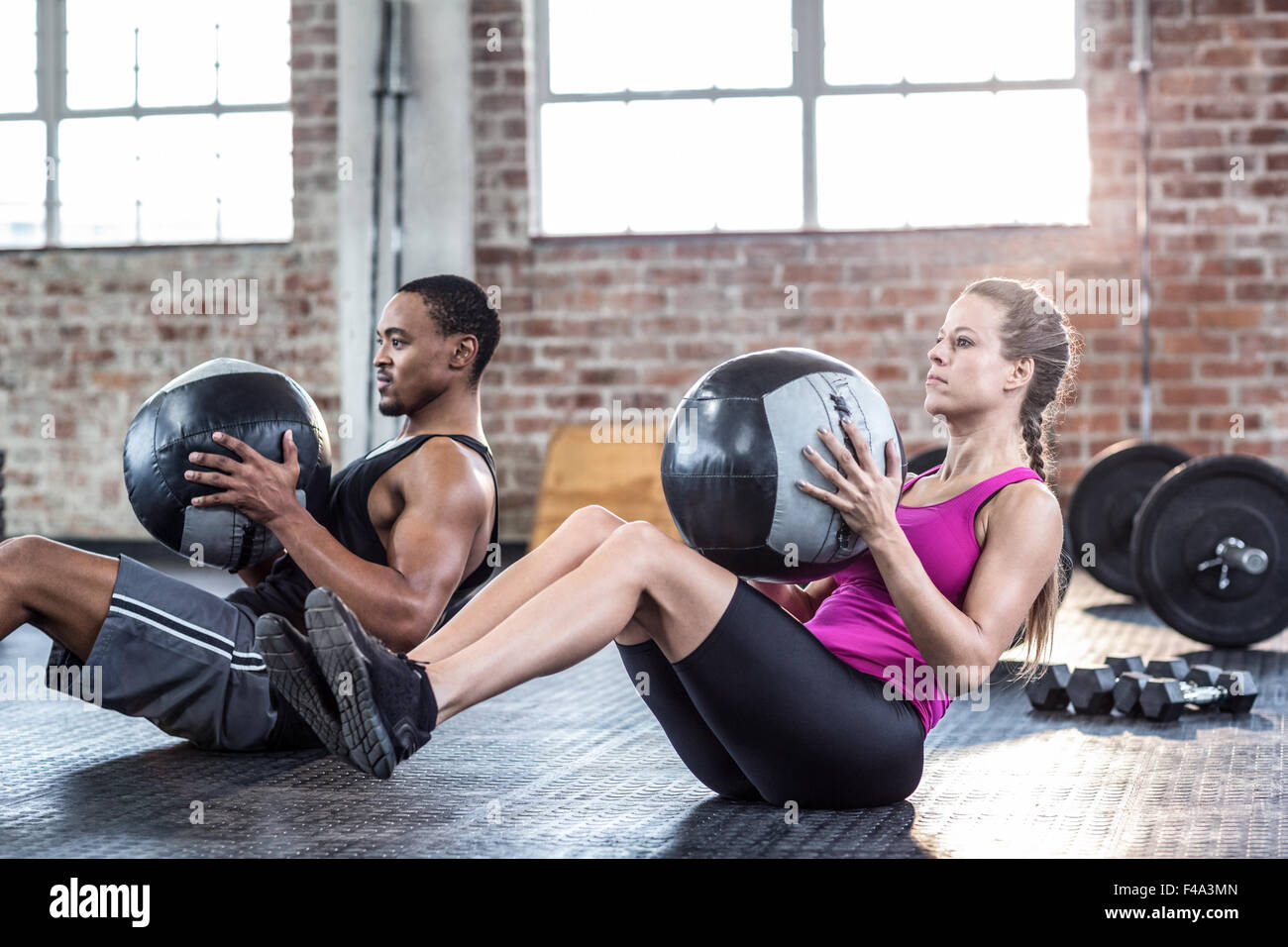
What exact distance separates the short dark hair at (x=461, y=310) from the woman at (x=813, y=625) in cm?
71

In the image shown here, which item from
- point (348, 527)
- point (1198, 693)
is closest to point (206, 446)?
point (348, 527)

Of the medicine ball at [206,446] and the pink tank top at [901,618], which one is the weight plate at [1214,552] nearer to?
the pink tank top at [901,618]

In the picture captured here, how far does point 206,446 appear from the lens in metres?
2.39

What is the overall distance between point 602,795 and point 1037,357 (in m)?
1.00

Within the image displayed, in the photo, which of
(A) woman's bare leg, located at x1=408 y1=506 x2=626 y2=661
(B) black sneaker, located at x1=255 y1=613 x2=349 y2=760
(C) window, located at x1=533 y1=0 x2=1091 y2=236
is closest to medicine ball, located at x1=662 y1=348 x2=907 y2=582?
(A) woman's bare leg, located at x1=408 y1=506 x2=626 y2=661

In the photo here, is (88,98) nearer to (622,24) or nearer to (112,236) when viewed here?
(112,236)

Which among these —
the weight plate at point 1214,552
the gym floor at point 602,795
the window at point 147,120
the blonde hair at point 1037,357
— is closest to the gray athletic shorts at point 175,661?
the gym floor at point 602,795

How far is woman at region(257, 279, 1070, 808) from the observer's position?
69.8 inches

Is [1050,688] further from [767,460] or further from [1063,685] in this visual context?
[767,460]

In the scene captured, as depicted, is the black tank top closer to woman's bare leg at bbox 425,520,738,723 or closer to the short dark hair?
the short dark hair

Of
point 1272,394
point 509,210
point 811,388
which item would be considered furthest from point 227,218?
point 811,388

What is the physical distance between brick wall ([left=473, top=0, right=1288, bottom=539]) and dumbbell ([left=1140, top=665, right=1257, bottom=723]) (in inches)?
123

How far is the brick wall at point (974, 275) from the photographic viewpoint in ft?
20.3

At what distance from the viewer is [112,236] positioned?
271 inches
